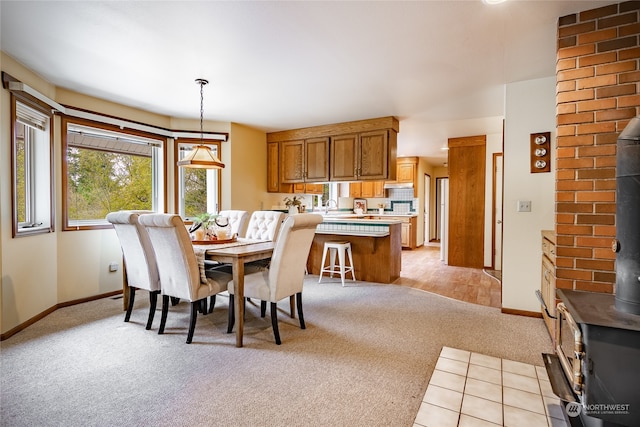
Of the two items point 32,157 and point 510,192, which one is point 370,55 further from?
point 32,157

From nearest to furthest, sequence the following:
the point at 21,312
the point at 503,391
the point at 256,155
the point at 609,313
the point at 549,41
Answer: the point at 609,313 < the point at 503,391 < the point at 549,41 < the point at 21,312 < the point at 256,155

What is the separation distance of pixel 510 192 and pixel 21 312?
4.68 meters

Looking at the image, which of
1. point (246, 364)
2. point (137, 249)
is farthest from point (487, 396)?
point (137, 249)

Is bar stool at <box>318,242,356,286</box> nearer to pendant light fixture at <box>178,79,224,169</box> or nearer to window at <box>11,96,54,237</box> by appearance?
pendant light fixture at <box>178,79,224,169</box>

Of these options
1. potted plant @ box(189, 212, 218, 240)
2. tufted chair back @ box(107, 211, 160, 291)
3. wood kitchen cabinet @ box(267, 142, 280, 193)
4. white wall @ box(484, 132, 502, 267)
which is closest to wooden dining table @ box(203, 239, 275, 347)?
potted plant @ box(189, 212, 218, 240)

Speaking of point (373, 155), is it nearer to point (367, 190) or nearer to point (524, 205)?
point (524, 205)

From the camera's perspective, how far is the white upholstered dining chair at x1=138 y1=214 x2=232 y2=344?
238 cm

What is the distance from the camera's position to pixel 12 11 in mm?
2043

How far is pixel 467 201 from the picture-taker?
5.55m

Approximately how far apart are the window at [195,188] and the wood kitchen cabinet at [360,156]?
1758mm

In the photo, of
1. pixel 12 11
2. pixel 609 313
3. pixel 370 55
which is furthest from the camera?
pixel 370 55

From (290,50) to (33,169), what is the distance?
2815 millimetres

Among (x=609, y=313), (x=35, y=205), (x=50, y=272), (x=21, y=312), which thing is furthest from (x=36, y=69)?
(x=609, y=313)

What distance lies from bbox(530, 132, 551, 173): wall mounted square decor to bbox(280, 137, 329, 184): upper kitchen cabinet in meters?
2.63
